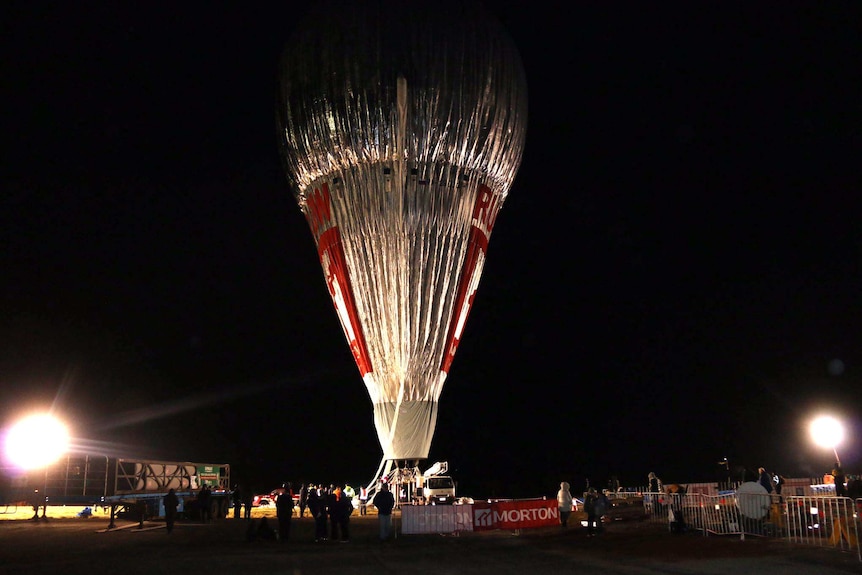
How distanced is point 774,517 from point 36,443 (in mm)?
27571

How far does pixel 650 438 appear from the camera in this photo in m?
75.9

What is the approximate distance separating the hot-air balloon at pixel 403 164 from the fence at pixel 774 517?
10.1 m

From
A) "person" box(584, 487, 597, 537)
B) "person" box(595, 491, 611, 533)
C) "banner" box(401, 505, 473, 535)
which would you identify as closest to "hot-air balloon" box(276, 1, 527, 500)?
"banner" box(401, 505, 473, 535)

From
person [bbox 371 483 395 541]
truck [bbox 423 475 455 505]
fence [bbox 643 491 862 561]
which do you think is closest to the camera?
fence [bbox 643 491 862 561]

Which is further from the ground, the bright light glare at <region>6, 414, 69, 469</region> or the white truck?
the bright light glare at <region>6, 414, 69, 469</region>

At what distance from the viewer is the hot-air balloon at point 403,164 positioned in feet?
83.8

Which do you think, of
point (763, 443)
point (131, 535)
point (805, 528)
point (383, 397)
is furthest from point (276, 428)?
point (805, 528)

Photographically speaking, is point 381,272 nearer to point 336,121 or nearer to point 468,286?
point 468,286

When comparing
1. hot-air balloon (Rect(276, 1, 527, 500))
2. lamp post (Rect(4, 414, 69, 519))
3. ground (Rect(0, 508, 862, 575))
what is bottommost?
ground (Rect(0, 508, 862, 575))

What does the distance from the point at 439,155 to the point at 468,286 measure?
4915 millimetres

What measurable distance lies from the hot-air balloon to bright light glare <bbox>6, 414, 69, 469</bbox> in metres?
13.5

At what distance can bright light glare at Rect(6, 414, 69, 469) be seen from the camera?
98.2 ft

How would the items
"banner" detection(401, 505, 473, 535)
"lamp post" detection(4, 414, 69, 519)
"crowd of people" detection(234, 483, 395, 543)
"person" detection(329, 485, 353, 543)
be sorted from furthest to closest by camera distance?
"lamp post" detection(4, 414, 69, 519), "banner" detection(401, 505, 473, 535), "person" detection(329, 485, 353, 543), "crowd of people" detection(234, 483, 395, 543)

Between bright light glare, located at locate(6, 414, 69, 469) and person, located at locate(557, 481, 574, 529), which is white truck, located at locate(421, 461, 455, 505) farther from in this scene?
bright light glare, located at locate(6, 414, 69, 469)
